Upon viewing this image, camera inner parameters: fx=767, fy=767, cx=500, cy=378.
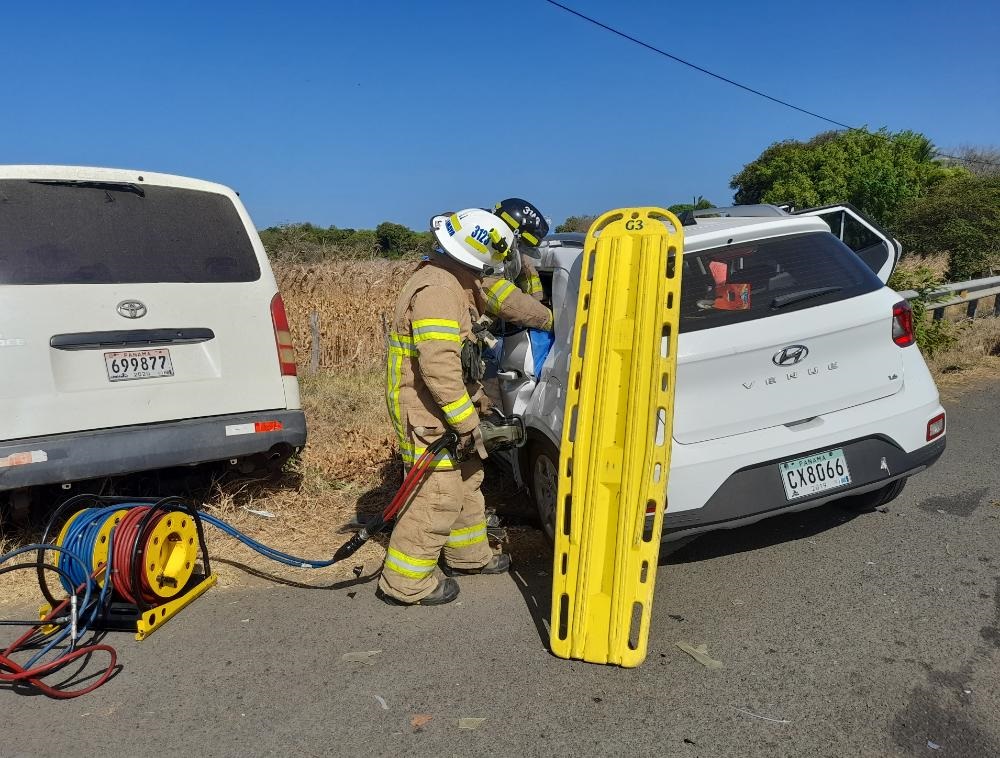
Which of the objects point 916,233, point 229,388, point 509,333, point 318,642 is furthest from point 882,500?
point 916,233

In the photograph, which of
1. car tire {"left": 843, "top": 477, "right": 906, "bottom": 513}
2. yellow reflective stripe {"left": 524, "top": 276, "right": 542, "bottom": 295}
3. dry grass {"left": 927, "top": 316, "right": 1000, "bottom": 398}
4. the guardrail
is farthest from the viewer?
the guardrail

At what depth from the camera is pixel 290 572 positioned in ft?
14.4

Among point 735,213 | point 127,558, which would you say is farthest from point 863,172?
point 127,558

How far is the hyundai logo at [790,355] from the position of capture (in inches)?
140

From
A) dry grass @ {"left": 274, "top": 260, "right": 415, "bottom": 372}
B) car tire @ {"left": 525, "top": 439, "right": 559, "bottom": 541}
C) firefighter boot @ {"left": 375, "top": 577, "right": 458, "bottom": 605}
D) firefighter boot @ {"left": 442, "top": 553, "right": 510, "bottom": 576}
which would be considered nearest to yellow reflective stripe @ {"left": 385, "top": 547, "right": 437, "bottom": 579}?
firefighter boot @ {"left": 375, "top": 577, "right": 458, "bottom": 605}

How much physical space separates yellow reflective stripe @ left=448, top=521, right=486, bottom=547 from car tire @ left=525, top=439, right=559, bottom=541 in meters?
0.39

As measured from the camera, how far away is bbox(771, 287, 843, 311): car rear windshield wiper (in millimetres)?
3633

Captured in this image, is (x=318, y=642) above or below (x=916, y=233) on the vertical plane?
below

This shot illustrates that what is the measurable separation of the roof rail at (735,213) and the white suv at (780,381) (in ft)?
0.81

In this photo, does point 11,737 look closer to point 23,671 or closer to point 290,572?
point 23,671

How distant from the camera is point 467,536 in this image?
13.5 feet

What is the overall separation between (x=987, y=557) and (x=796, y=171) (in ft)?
111

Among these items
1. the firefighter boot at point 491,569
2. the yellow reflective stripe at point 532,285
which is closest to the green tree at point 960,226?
the yellow reflective stripe at point 532,285

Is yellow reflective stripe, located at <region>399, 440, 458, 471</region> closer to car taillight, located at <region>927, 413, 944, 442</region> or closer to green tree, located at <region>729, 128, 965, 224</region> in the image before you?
car taillight, located at <region>927, 413, 944, 442</region>
